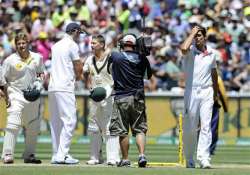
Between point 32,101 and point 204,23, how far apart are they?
15444mm

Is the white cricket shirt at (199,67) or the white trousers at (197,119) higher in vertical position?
the white cricket shirt at (199,67)

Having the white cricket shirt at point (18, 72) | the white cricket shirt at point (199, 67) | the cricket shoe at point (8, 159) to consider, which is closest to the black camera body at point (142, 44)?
the white cricket shirt at point (199, 67)

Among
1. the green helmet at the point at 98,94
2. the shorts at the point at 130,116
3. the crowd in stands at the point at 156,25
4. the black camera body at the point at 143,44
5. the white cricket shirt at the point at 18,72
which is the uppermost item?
the crowd in stands at the point at 156,25

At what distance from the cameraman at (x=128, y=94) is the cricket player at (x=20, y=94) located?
185 cm

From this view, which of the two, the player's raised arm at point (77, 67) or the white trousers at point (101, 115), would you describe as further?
the white trousers at point (101, 115)

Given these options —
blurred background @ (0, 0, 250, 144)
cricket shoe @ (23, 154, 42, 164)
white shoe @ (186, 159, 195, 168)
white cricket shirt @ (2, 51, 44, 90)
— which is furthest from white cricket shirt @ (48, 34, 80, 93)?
blurred background @ (0, 0, 250, 144)

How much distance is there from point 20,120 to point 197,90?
3.35 metres

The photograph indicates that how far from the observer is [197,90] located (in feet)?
58.9

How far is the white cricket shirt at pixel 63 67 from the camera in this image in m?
18.7

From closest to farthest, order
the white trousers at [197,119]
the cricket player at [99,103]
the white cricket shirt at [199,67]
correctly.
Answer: the white trousers at [197,119] < the white cricket shirt at [199,67] < the cricket player at [99,103]

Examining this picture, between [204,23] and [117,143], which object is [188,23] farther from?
[117,143]

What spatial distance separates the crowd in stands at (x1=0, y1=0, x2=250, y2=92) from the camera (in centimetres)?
3155

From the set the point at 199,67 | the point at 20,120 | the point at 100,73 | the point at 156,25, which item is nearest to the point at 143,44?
the point at 199,67

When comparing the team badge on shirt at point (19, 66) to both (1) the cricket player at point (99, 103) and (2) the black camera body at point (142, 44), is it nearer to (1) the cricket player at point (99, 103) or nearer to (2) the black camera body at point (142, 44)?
(1) the cricket player at point (99, 103)
